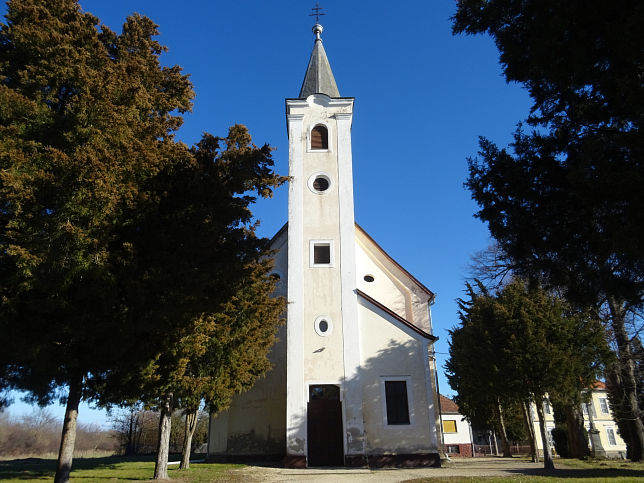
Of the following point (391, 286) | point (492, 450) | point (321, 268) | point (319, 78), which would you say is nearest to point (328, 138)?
point (319, 78)

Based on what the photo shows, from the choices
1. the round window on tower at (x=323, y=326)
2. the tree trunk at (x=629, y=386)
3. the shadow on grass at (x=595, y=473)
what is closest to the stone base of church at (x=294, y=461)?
the round window on tower at (x=323, y=326)

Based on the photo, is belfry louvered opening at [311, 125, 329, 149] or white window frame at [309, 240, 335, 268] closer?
white window frame at [309, 240, 335, 268]

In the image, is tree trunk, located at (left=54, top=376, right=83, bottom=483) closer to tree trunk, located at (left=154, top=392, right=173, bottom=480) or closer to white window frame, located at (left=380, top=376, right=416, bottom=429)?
tree trunk, located at (left=154, top=392, right=173, bottom=480)

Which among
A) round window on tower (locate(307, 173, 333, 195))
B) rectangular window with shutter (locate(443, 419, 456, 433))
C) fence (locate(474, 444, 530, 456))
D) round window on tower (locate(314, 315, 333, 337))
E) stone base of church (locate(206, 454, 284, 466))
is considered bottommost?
fence (locate(474, 444, 530, 456))

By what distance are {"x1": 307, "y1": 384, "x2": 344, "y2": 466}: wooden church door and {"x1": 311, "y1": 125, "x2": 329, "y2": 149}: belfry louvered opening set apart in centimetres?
1155

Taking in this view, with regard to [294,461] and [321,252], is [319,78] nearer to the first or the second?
[321,252]

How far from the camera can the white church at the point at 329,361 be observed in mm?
17531

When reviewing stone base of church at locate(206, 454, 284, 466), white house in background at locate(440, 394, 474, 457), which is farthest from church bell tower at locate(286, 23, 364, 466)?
white house in background at locate(440, 394, 474, 457)

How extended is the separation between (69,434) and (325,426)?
445 inches

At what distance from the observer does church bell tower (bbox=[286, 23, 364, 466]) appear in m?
17.6

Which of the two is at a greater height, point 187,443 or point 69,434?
point 69,434

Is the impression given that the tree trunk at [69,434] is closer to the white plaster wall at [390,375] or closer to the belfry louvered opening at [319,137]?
the white plaster wall at [390,375]

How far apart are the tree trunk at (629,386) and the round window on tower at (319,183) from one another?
44.4 feet

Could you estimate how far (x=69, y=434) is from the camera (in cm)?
837
